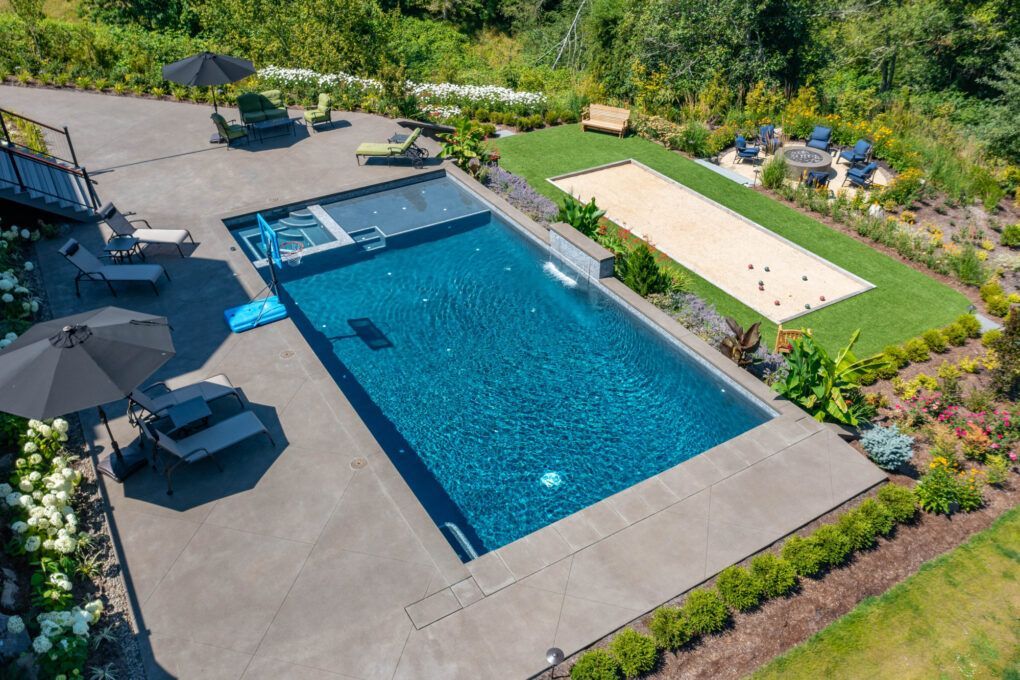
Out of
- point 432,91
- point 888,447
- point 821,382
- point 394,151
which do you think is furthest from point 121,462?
point 432,91

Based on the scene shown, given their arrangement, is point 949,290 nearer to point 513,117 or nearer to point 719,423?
point 719,423

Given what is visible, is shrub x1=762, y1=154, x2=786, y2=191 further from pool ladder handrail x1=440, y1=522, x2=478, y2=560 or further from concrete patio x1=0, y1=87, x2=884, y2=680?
pool ladder handrail x1=440, y1=522, x2=478, y2=560

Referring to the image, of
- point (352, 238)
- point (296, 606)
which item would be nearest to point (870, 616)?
point (296, 606)

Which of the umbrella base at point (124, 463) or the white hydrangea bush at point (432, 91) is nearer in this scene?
the umbrella base at point (124, 463)

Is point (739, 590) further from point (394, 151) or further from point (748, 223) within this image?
point (394, 151)

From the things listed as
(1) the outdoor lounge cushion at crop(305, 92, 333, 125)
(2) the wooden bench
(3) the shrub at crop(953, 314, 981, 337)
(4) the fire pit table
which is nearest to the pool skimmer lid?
(3) the shrub at crop(953, 314, 981, 337)

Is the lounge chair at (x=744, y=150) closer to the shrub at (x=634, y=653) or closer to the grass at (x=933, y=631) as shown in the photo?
the grass at (x=933, y=631)

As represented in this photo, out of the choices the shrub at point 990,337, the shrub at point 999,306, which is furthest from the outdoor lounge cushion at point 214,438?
the shrub at point 999,306
